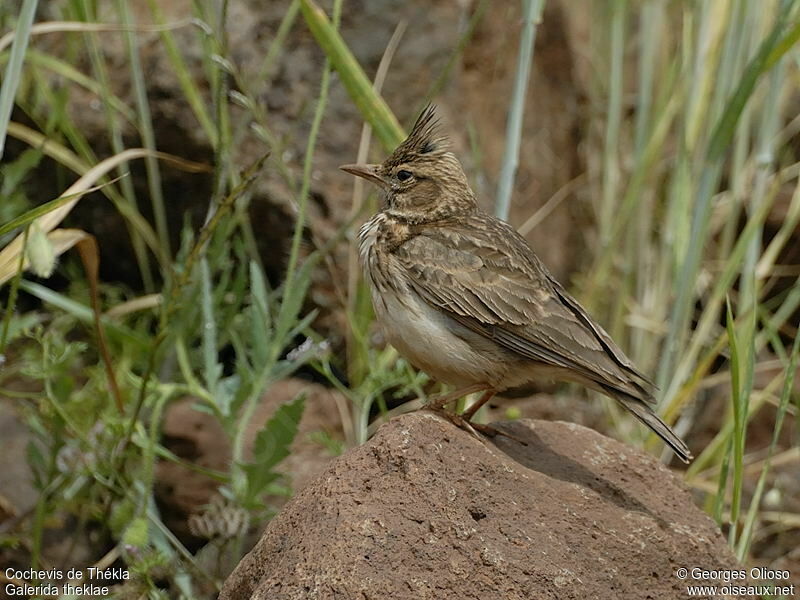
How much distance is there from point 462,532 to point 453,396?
0.93 m

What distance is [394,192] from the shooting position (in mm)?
4922

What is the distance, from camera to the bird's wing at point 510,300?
4199 millimetres

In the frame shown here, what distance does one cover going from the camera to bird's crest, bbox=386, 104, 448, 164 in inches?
189

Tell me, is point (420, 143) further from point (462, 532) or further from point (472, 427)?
point (462, 532)

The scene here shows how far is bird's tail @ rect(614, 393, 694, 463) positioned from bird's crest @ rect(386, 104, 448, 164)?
4.76 feet

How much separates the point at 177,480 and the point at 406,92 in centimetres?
266

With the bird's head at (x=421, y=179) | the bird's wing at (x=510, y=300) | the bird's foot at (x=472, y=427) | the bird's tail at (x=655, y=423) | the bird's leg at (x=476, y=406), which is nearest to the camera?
the bird's tail at (x=655, y=423)

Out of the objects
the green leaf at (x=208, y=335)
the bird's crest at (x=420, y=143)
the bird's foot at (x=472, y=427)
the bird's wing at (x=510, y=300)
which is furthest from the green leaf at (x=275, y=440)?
the bird's crest at (x=420, y=143)

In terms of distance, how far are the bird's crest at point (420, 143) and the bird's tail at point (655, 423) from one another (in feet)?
4.76

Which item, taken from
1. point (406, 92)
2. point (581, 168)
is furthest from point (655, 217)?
point (406, 92)

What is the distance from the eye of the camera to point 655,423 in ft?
12.9

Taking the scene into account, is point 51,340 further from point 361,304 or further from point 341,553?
point 341,553

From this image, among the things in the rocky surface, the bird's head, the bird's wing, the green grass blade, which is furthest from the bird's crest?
the green grass blade

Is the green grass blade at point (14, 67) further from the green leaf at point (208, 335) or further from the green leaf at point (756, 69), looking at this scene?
the green leaf at point (756, 69)
